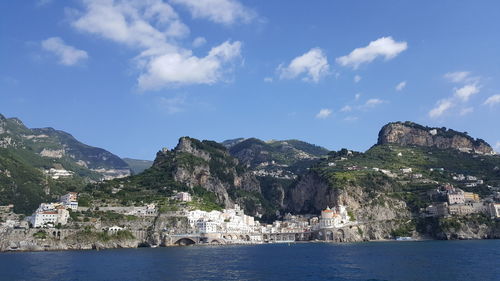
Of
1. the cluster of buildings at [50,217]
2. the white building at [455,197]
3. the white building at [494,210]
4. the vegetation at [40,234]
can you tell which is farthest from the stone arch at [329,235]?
the vegetation at [40,234]

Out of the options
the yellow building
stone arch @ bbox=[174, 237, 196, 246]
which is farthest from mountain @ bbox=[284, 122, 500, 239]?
stone arch @ bbox=[174, 237, 196, 246]

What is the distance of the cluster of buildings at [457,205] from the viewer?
147500 mm

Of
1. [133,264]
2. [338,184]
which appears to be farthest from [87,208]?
[338,184]

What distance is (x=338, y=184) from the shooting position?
17275cm

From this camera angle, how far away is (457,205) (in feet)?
494

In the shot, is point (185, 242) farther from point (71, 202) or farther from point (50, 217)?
point (50, 217)

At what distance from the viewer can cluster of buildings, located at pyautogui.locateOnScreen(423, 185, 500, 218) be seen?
484 feet

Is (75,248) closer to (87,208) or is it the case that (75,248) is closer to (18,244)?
(18,244)

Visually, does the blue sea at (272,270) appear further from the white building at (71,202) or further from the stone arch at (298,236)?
the stone arch at (298,236)

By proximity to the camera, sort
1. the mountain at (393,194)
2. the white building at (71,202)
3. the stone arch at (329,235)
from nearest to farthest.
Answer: the white building at (71,202), the mountain at (393,194), the stone arch at (329,235)

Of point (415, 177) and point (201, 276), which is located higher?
point (415, 177)

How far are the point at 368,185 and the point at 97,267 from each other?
12321cm

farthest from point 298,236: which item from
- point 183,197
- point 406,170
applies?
point 406,170

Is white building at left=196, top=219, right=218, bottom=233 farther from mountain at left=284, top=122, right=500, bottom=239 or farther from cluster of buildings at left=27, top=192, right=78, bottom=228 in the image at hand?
mountain at left=284, top=122, right=500, bottom=239
